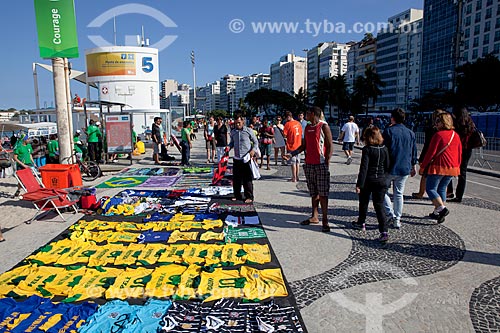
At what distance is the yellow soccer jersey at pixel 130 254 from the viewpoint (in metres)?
4.65

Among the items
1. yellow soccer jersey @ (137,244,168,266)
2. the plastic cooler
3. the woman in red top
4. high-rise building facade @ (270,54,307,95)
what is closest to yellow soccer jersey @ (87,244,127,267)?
yellow soccer jersey @ (137,244,168,266)

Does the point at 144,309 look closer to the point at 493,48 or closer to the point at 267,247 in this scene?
the point at 267,247

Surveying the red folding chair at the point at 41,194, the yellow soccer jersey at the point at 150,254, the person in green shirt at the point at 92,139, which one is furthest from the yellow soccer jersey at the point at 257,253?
the person in green shirt at the point at 92,139

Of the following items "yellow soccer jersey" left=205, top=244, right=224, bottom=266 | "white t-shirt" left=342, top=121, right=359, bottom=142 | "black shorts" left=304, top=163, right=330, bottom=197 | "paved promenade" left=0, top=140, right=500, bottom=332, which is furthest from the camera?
"white t-shirt" left=342, top=121, right=359, bottom=142

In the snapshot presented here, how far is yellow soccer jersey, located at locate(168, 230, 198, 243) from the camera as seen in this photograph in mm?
5512

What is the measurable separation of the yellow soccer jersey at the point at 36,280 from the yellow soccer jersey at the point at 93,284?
1.23ft

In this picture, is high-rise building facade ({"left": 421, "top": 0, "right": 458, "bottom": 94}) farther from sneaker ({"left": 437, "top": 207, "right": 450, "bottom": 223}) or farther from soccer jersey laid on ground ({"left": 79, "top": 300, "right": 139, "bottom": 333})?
soccer jersey laid on ground ({"left": 79, "top": 300, "right": 139, "bottom": 333})

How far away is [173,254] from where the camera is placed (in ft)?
16.1

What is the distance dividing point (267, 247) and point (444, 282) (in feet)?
7.44

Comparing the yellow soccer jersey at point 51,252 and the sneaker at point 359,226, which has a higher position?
the sneaker at point 359,226

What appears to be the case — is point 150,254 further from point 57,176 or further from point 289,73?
point 289,73

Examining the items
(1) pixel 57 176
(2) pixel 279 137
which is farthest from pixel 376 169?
(2) pixel 279 137

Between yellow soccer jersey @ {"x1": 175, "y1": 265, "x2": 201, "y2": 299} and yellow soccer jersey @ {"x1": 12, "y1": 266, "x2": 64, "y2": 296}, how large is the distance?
152 cm

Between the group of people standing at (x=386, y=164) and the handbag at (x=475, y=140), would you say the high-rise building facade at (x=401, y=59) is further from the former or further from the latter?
the group of people standing at (x=386, y=164)
